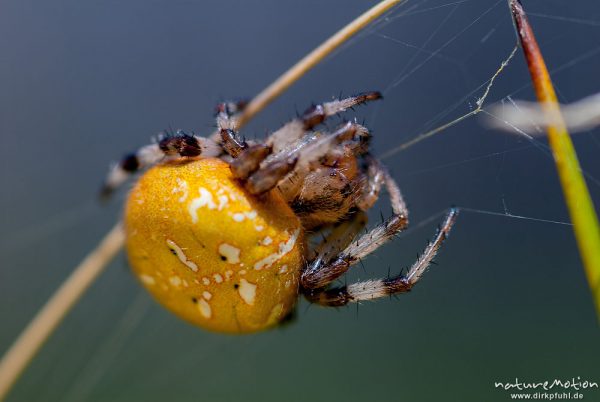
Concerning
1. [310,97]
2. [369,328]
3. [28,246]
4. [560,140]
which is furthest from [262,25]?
[560,140]

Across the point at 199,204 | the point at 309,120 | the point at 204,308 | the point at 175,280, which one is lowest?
the point at 204,308

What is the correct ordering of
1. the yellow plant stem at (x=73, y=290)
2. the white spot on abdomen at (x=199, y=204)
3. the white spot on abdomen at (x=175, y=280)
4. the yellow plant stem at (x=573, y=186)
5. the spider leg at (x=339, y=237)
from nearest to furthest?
the yellow plant stem at (x=573, y=186)
the yellow plant stem at (x=73, y=290)
the white spot on abdomen at (x=199, y=204)
the white spot on abdomen at (x=175, y=280)
the spider leg at (x=339, y=237)

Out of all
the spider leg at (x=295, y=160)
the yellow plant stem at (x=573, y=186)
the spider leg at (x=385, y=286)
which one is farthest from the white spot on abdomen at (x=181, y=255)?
the yellow plant stem at (x=573, y=186)

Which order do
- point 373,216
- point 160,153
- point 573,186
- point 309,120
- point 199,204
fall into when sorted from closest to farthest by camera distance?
point 573,186 < point 199,204 < point 309,120 < point 160,153 < point 373,216

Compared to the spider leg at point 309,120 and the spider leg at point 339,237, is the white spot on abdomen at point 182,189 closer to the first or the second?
the spider leg at point 309,120

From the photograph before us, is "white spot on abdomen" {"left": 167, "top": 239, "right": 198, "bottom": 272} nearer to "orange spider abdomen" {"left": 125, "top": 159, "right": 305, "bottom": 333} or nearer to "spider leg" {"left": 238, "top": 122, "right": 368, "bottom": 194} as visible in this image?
"orange spider abdomen" {"left": 125, "top": 159, "right": 305, "bottom": 333}

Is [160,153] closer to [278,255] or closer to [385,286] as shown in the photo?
[278,255]

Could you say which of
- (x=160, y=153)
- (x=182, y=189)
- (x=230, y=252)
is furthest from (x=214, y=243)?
(x=160, y=153)

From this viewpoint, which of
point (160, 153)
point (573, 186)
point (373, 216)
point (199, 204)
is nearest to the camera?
point (573, 186)

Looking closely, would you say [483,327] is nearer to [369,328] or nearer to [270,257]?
[369,328]
